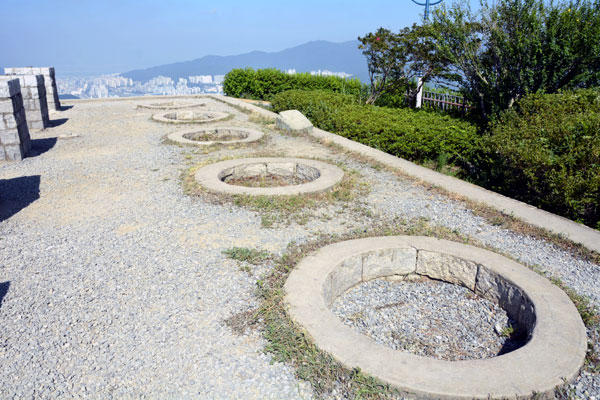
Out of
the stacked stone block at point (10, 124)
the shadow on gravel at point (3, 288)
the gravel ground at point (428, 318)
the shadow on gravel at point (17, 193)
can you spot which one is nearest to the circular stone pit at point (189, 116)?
the stacked stone block at point (10, 124)

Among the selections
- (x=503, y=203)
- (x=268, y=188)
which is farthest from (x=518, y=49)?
(x=268, y=188)

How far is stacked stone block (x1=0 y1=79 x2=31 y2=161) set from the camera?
23.6 feet

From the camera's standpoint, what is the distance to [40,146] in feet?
28.0

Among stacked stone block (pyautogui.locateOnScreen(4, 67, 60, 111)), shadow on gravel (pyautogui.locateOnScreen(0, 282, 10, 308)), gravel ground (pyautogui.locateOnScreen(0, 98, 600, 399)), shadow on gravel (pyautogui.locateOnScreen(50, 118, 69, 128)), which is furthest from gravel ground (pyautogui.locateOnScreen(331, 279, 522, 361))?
stacked stone block (pyautogui.locateOnScreen(4, 67, 60, 111))

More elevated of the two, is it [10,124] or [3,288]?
[10,124]

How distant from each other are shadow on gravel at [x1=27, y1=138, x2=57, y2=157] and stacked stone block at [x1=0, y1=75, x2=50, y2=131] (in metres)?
1.34

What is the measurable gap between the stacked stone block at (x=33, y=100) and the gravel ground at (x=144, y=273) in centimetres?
344

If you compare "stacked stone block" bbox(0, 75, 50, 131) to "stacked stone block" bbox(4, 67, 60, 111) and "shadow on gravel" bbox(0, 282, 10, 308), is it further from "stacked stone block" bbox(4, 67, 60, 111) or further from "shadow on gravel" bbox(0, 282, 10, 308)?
"shadow on gravel" bbox(0, 282, 10, 308)

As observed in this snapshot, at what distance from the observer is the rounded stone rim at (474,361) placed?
2.37 meters

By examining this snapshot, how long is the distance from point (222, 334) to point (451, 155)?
579 cm

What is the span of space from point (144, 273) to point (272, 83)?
14543 mm

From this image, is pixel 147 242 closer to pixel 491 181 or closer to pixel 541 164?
pixel 541 164

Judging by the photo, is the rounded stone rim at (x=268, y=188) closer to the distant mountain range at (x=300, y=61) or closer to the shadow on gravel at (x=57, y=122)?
the shadow on gravel at (x=57, y=122)

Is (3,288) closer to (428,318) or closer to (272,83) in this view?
(428,318)
